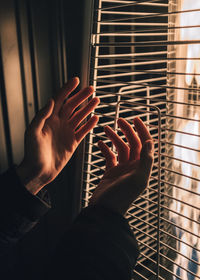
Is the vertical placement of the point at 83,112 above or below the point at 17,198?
above

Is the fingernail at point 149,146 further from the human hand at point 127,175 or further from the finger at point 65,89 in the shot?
the finger at point 65,89

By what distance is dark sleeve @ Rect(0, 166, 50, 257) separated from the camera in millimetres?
768

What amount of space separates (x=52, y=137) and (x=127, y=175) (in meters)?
0.29

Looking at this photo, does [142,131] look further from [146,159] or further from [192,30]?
[192,30]

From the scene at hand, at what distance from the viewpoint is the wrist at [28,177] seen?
0.82 m

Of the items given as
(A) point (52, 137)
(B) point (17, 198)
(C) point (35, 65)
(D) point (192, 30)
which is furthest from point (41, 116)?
(D) point (192, 30)

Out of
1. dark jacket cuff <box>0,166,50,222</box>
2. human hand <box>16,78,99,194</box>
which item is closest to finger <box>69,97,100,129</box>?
human hand <box>16,78,99,194</box>

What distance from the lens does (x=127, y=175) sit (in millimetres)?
737

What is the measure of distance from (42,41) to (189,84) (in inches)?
22.7

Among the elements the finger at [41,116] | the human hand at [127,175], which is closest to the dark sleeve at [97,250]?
the human hand at [127,175]

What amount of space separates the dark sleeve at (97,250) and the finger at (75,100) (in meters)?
0.35

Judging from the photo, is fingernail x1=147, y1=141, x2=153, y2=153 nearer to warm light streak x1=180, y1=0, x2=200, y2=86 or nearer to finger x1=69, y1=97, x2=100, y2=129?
finger x1=69, y1=97, x2=100, y2=129

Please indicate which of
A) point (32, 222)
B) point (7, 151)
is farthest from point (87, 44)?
point (32, 222)

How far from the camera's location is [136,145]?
0.80 metres
